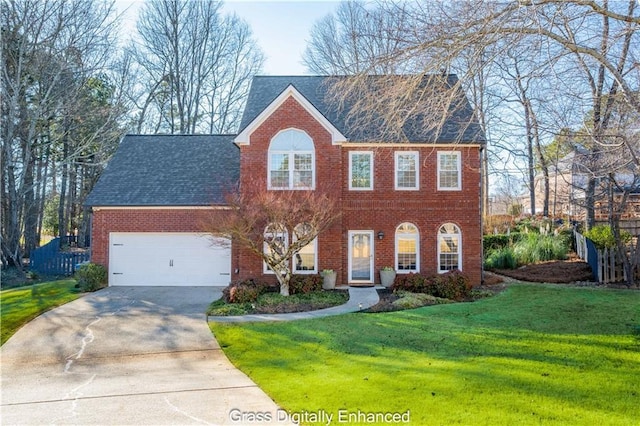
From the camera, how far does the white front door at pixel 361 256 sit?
1589cm

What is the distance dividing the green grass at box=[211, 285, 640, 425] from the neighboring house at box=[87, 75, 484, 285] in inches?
180

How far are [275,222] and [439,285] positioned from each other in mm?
5815

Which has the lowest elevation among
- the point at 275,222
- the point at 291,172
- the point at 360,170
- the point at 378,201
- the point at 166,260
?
the point at 166,260

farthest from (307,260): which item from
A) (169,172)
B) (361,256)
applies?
(169,172)

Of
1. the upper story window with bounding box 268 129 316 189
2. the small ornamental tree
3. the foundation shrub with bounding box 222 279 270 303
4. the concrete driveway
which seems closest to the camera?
the concrete driveway

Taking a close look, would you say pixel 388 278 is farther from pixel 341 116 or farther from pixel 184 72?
pixel 184 72

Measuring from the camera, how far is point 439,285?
45.6ft

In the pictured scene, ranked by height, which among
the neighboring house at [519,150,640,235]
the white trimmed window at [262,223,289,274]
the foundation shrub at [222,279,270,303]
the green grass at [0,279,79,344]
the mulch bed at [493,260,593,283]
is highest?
the neighboring house at [519,150,640,235]

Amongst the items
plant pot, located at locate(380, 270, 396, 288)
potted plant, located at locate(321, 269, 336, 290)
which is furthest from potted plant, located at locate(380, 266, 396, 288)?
potted plant, located at locate(321, 269, 336, 290)

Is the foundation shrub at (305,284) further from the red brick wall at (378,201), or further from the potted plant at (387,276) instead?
the potted plant at (387,276)

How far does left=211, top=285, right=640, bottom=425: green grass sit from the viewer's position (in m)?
5.29

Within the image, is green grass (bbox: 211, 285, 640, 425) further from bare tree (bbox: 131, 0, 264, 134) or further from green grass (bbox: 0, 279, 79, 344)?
bare tree (bbox: 131, 0, 264, 134)

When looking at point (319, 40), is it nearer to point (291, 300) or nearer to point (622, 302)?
point (291, 300)

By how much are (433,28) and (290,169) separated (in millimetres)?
9533
